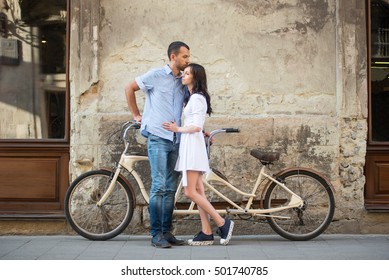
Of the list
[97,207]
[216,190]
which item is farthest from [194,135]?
[97,207]

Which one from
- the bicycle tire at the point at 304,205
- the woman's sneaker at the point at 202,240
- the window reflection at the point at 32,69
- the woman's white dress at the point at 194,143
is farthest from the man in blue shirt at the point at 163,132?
the window reflection at the point at 32,69

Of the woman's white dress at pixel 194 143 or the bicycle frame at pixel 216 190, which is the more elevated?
the woman's white dress at pixel 194 143

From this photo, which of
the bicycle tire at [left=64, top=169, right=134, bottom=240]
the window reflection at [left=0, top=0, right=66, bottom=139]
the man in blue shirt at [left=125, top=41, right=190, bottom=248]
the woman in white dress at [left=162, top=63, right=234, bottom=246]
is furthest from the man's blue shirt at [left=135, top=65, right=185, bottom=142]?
the window reflection at [left=0, top=0, right=66, bottom=139]

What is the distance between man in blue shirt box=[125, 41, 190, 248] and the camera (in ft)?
21.9

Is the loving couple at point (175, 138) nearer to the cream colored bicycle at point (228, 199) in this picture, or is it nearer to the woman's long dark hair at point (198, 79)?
the woman's long dark hair at point (198, 79)

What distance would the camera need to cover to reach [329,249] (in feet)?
21.8

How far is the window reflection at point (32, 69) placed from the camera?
7.90 meters

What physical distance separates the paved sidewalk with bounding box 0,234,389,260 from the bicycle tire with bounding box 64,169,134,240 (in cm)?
15

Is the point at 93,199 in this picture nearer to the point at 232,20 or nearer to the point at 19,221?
the point at 19,221

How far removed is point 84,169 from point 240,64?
2.19 meters

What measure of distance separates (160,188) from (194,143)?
59 cm

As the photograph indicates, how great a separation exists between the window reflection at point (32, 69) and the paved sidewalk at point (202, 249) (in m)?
1.37

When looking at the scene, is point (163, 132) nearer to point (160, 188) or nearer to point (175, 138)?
point (175, 138)

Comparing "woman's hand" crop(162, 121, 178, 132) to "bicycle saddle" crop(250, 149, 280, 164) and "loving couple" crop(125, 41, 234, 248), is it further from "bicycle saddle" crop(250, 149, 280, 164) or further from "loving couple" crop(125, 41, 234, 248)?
"bicycle saddle" crop(250, 149, 280, 164)
